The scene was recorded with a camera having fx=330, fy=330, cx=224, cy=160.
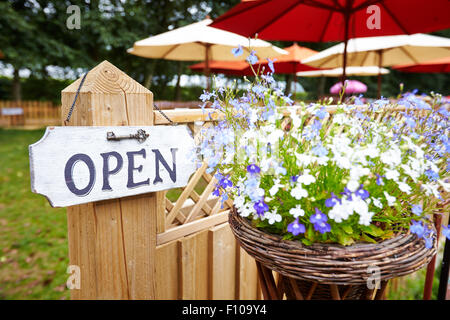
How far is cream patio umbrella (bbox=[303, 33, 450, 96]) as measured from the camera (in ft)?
15.7

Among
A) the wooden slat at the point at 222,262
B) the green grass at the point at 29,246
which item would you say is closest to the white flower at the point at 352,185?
the wooden slat at the point at 222,262

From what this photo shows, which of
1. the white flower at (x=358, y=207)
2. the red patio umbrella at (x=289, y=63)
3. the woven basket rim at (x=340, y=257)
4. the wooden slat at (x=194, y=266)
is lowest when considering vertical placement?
the wooden slat at (x=194, y=266)

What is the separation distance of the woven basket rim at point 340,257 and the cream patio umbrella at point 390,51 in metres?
4.14

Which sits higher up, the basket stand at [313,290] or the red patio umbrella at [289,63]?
the red patio umbrella at [289,63]

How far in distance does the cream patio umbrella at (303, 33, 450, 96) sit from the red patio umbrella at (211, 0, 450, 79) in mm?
1146

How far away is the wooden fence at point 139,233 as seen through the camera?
126 centimetres

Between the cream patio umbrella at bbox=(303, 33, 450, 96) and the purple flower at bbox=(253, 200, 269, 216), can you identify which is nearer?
the purple flower at bbox=(253, 200, 269, 216)

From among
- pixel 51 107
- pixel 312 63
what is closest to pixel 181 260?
pixel 312 63

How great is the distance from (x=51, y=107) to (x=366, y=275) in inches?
565

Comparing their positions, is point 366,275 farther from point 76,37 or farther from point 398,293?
point 76,37

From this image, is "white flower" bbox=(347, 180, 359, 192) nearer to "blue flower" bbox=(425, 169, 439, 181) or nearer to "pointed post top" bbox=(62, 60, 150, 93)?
"blue flower" bbox=(425, 169, 439, 181)

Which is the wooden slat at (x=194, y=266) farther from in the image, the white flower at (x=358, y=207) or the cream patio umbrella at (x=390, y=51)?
the cream patio umbrella at (x=390, y=51)

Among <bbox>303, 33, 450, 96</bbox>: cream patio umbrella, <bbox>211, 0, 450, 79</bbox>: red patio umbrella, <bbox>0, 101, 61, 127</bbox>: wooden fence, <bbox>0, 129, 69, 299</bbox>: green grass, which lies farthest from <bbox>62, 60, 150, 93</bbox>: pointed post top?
<bbox>0, 101, 61, 127</bbox>: wooden fence

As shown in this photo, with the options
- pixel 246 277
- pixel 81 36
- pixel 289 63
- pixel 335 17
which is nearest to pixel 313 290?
pixel 246 277
